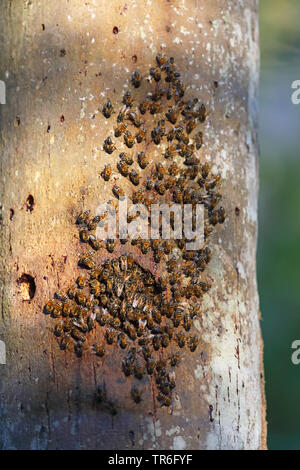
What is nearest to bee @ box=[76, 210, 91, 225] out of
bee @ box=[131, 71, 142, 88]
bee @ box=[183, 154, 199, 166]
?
bee @ box=[183, 154, 199, 166]

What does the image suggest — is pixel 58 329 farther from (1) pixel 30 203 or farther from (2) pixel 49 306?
(1) pixel 30 203

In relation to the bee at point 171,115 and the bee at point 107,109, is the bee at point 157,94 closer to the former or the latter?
the bee at point 171,115

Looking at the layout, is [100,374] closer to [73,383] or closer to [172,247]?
[73,383]

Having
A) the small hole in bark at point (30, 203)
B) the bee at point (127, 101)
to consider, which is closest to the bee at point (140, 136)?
the bee at point (127, 101)

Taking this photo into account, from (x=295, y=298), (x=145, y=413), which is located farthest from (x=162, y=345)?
(x=295, y=298)

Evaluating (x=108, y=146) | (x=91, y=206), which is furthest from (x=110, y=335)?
(x=108, y=146)

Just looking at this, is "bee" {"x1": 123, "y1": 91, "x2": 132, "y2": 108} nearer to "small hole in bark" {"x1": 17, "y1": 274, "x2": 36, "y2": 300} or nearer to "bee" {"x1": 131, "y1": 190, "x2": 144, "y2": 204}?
"bee" {"x1": 131, "y1": 190, "x2": 144, "y2": 204}
